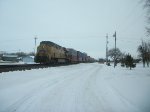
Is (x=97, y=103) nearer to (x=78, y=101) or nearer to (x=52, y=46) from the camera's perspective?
(x=78, y=101)

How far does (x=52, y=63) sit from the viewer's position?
4475 centimetres

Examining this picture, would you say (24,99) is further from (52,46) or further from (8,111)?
(52,46)

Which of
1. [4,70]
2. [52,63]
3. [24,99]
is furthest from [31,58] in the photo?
[24,99]

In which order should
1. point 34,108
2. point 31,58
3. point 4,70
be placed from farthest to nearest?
point 31,58 < point 4,70 < point 34,108

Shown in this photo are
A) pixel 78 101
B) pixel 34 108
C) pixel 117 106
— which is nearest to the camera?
pixel 34 108

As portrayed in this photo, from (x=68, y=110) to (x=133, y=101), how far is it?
11.2 ft

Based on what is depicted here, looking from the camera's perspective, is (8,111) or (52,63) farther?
(52,63)

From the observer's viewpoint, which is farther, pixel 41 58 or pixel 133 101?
pixel 41 58

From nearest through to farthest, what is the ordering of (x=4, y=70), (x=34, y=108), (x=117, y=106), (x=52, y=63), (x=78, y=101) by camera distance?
(x=34, y=108) < (x=117, y=106) < (x=78, y=101) < (x=4, y=70) < (x=52, y=63)

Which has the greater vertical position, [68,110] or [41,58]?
[41,58]

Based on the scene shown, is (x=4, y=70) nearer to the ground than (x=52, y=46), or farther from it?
nearer to the ground

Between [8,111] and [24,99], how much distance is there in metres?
2.06

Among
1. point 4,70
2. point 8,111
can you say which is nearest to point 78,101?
point 8,111

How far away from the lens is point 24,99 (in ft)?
32.0
